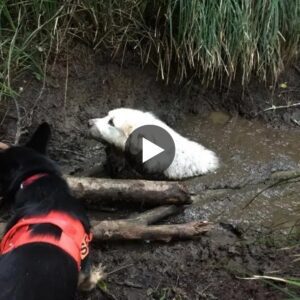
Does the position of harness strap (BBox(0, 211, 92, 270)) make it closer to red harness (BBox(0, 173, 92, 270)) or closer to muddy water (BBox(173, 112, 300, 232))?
red harness (BBox(0, 173, 92, 270))

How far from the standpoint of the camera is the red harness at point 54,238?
2.58 m

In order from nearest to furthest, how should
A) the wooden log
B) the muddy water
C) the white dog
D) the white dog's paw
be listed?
the white dog's paw → the wooden log → the muddy water → the white dog

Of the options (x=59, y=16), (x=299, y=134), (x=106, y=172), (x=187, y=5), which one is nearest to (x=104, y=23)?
(x=59, y=16)

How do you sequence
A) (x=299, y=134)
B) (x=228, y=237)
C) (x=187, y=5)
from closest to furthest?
(x=228, y=237) → (x=187, y=5) → (x=299, y=134)

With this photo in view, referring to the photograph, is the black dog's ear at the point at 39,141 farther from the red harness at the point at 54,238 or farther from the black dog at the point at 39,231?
the red harness at the point at 54,238

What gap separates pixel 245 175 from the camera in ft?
15.7

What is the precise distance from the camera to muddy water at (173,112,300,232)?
168 inches

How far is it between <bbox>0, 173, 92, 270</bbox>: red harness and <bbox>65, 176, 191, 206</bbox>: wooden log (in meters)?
1.24

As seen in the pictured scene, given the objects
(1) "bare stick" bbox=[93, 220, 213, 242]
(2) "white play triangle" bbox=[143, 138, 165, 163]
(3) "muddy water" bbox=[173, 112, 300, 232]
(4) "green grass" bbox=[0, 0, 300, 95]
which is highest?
(4) "green grass" bbox=[0, 0, 300, 95]

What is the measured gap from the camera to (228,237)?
13.1 feet

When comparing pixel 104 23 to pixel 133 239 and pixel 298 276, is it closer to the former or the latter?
pixel 133 239

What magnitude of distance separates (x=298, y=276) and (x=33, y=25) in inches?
138

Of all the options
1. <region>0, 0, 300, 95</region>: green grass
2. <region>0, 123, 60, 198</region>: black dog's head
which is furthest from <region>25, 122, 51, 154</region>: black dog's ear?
<region>0, 0, 300, 95</region>: green grass

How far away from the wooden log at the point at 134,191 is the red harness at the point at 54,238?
1241 mm
